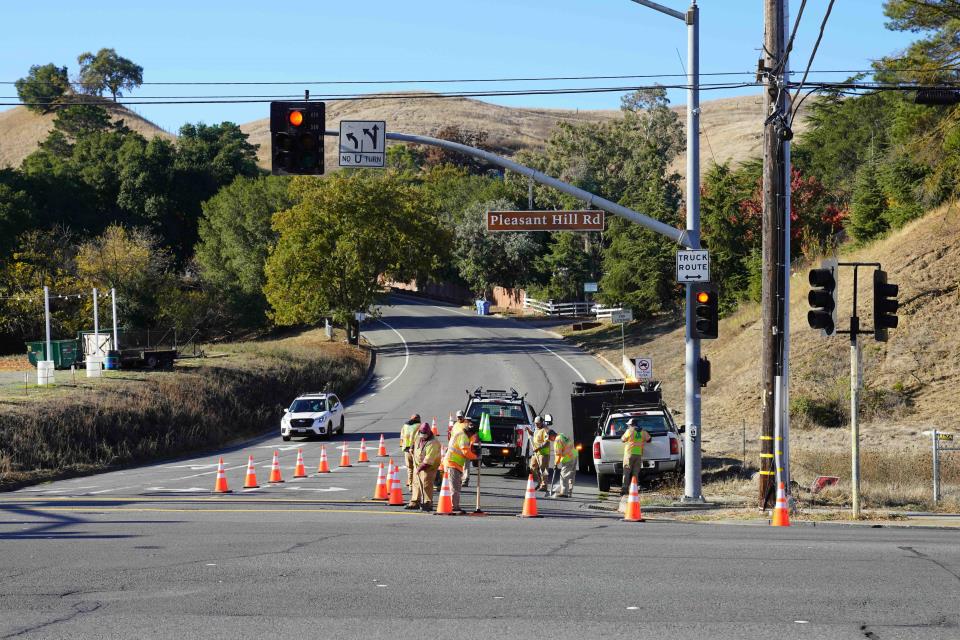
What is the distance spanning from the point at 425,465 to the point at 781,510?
20.1 ft

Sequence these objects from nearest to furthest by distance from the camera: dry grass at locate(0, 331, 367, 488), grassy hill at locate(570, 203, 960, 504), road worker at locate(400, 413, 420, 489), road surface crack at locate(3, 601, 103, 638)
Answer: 1. road surface crack at locate(3, 601, 103, 638)
2. road worker at locate(400, 413, 420, 489)
3. grassy hill at locate(570, 203, 960, 504)
4. dry grass at locate(0, 331, 367, 488)

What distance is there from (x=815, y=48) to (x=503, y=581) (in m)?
11.1

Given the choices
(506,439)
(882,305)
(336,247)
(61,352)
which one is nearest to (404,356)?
(336,247)

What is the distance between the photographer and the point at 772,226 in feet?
61.7

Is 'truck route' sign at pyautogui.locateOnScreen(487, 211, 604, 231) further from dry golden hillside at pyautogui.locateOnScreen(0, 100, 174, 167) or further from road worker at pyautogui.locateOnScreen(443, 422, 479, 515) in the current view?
dry golden hillside at pyautogui.locateOnScreen(0, 100, 174, 167)

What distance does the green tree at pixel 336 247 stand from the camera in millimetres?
66938

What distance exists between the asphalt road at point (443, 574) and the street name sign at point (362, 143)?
6.34 metres

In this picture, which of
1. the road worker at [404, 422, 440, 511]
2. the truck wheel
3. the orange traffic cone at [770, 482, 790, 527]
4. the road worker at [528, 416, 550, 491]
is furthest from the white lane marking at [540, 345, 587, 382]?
the orange traffic cone at [770, 482, 790, 527]

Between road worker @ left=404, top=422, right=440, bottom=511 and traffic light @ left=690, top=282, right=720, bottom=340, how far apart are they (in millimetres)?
5378

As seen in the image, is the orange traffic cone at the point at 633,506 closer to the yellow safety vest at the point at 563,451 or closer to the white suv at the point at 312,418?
the yellow safety vest at the point at 563,451

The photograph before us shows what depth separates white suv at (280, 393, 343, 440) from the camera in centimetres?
3925

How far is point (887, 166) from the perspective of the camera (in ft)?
175

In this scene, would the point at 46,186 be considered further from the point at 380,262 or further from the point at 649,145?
the point at 649,145

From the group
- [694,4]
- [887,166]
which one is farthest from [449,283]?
[694,4]
